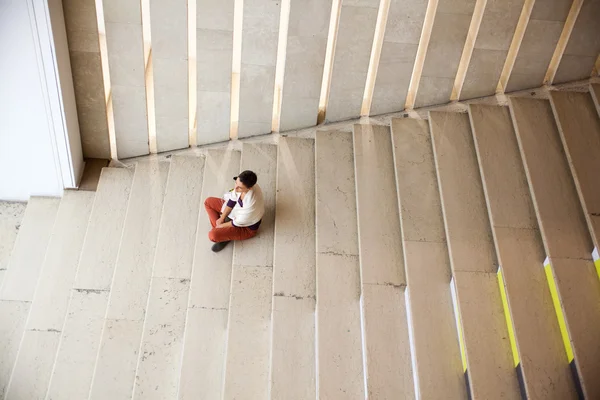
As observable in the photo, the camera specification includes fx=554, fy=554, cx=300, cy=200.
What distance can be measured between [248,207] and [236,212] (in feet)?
0.38

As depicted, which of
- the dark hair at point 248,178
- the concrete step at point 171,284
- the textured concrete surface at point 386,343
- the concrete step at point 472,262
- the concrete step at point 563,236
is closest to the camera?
the concrete step at point 563,236

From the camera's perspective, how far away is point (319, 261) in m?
4.07

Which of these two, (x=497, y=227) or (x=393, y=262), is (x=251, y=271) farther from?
(x=497, y=227)

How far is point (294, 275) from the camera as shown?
4.06 m

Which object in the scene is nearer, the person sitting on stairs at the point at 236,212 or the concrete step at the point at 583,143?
the concrete step at the point at 583,143

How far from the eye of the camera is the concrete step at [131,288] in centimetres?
374

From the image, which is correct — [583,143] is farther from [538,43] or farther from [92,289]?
[92,289]

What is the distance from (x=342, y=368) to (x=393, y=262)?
2.83ft

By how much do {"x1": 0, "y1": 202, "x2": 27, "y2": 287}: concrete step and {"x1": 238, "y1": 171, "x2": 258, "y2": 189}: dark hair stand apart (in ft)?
7.02

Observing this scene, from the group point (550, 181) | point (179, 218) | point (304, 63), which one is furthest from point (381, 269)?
point (304, 63)

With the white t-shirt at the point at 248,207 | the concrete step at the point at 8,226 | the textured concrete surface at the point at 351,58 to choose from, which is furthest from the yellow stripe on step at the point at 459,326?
the concrete step at the point at 8,226

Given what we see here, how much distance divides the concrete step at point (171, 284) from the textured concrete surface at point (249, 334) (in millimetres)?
380

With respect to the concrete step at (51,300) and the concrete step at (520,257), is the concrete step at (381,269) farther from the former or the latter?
the concrete step at (51,300)

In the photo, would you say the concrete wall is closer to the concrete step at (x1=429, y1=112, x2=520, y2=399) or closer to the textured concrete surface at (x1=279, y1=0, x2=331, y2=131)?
the textured concrete surface at (x1=279, y1=0, x2=331, y2=131)
